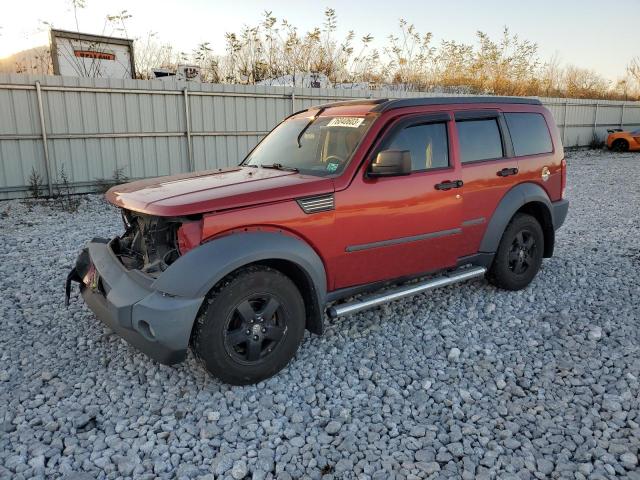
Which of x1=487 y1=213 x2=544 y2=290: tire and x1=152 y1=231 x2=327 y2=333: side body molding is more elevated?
x1=152 y1=231 x2=327 y2=333: side body molding

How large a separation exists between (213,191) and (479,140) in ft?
8.50

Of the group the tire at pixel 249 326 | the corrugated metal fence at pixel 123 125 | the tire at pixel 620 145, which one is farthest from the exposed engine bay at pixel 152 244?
the tire at pixel 620 145

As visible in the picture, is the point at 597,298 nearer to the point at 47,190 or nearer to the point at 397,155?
the point at 397,155

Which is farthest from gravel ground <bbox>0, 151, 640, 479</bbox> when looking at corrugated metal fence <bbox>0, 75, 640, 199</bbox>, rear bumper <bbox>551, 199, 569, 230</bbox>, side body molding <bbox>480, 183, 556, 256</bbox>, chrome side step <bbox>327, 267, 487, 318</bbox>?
corrugated metal fence <bbox>0, 75, 640, 199</bbox>

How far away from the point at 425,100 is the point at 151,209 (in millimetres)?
2511

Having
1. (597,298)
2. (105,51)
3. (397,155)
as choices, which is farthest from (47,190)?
(597,298)

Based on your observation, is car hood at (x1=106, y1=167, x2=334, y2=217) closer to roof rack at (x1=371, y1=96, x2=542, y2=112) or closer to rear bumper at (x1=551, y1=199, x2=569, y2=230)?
roof rack at (x1=371, y1=96, x2=542, y2=112)

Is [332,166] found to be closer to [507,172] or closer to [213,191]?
[213,191]

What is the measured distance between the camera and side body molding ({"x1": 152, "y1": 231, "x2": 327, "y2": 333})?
118 inches

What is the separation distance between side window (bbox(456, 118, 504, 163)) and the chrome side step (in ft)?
3.35

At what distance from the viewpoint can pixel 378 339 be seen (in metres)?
4.06

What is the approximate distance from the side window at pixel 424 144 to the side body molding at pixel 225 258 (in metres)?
1.21

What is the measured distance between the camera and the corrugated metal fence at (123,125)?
964cm

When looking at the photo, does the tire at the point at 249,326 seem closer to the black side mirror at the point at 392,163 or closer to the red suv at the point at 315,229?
the red suv at the point at 315,229
